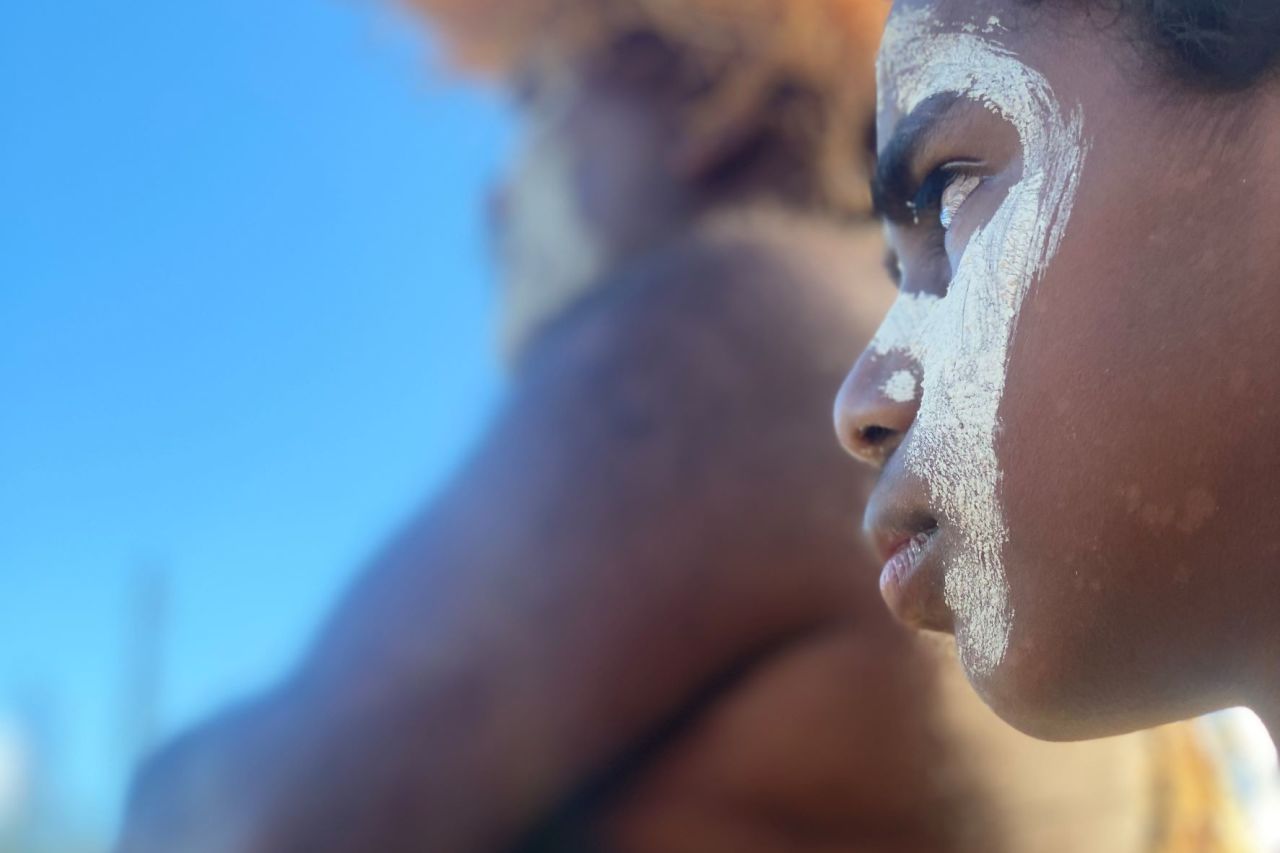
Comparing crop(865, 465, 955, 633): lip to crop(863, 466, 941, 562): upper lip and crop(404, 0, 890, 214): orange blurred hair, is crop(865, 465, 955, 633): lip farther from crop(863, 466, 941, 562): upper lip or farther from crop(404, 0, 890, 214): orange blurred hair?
crop(404, 0, 890, 214): orange blurred hair

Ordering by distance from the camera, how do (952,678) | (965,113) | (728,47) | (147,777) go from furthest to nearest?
(728,47)
(147,777)
(952,678)
(965,113)

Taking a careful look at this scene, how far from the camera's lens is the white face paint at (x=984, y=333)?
2.29ft

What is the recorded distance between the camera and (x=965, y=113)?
75 cm

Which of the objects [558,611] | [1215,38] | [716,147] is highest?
[716,147]

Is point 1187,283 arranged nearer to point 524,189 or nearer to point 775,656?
point 775,656

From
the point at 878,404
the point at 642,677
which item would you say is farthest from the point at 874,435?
the point at 642,677

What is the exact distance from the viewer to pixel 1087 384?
66cm

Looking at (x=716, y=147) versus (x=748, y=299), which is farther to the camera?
(x=716, y=147)

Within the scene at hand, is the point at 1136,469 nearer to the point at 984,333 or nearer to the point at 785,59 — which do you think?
the point at 984,333

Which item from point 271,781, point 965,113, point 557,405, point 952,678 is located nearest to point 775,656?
point 952,678

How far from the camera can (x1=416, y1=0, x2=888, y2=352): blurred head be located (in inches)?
54.6

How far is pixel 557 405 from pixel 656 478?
5.2 inches

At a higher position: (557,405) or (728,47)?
(728,47)

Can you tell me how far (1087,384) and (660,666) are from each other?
54cm
